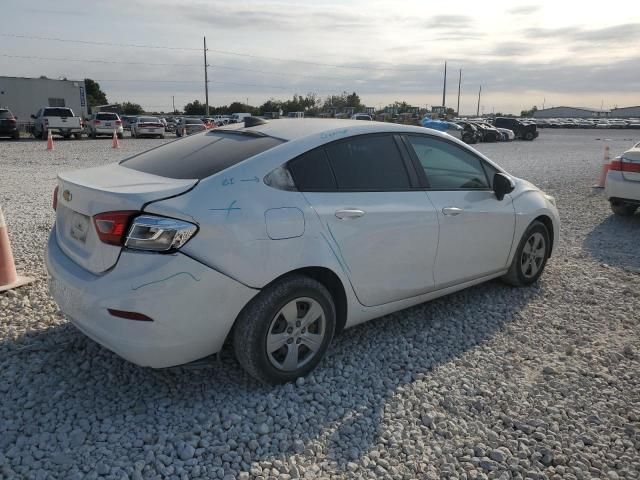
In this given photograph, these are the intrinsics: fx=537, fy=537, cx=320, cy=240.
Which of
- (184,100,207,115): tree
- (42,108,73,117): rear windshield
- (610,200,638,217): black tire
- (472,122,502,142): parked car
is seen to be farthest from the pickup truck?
(184,100,207,115): tree

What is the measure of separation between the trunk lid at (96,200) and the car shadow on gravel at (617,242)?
5175 mm

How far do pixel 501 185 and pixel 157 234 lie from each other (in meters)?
2.95

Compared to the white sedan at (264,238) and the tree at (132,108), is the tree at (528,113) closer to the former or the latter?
the tree at (132,108)

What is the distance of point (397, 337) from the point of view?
A: 405 centimetres


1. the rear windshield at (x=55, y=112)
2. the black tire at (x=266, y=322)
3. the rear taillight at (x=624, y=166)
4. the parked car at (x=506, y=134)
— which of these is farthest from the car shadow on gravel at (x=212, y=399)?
the parked car at (x=506, y=134)

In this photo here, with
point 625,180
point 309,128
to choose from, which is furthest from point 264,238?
point 625,180

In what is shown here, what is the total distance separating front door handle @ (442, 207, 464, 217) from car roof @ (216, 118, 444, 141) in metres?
0.65

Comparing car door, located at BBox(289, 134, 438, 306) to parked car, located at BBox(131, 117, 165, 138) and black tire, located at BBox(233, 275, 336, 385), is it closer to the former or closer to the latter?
black tire, located at BBox(233, 275, 336, 385)

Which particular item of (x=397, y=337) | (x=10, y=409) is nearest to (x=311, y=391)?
(x=397, y=337)

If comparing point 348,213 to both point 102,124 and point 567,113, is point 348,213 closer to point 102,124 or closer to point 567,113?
point 102,124

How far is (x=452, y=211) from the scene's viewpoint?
159 inches

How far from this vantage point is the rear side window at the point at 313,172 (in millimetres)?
3289

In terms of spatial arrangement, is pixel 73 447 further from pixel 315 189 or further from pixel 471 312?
pixel 471 312

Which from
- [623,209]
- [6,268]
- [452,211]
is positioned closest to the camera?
[452,211]
